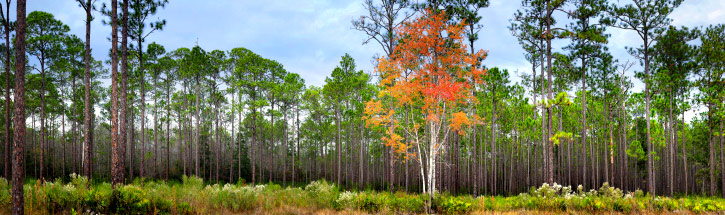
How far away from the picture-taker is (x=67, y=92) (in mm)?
32469

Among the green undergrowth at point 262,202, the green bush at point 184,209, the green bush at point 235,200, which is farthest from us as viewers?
the green bush at point 235,200

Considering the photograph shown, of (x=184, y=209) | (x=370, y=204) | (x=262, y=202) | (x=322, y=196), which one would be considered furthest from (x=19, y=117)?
(x=370, y=204)

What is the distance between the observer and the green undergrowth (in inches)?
376

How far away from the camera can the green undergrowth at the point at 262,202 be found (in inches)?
376

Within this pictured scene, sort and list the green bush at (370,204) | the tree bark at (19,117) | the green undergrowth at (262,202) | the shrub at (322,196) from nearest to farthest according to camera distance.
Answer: the tree bark at (19,117), the green undergrowth at (262,202), the green bush at (370,204), the shrub at (322,196)

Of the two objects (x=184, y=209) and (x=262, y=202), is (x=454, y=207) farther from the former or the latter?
(x=184, y=209)

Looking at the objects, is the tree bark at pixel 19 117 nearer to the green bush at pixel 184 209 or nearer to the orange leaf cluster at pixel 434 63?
the green bush at pixel 184 209

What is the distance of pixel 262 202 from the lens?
1212cm

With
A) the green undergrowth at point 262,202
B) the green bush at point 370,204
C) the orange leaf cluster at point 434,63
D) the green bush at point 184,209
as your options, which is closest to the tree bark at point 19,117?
the green undergrowth at point 262,202

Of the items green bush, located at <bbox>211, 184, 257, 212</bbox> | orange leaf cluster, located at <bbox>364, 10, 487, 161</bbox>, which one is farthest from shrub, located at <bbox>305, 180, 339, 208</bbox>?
orange leaf cluster, located at <bbox>364, 10, 487, 161</bbox>

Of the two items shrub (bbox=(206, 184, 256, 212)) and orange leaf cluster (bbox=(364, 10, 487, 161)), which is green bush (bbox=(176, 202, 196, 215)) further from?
orange leaf cluster (bbox=(364, 10, 487, 161))

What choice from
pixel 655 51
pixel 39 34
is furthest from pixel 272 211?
pixel 655 51

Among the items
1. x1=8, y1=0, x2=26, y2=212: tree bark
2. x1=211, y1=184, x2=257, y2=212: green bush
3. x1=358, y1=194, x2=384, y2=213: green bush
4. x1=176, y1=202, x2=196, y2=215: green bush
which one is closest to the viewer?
x1=8, y1=0, x2=26, y2=212: tree bark

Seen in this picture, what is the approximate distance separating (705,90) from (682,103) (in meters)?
2.02
